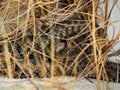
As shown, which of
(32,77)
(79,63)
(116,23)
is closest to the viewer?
(32,77)

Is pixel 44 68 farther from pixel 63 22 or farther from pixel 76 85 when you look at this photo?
pixel 63 22

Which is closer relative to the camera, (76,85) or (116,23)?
(76,85)

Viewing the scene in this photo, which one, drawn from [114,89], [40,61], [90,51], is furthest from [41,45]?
[114,89]

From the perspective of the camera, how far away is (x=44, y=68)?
4.26ft

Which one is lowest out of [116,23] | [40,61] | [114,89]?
[114,89]

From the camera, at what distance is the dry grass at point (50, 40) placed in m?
1.32

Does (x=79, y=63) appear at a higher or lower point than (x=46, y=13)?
lower

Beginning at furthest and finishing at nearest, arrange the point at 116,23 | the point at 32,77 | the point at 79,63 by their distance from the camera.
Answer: the point at 116,23, the point at 79,63, the point at 32,77

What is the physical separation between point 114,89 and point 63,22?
329mm

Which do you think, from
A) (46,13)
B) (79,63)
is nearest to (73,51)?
(79,63)

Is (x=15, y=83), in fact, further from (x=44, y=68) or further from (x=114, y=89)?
(x=114, y=89)

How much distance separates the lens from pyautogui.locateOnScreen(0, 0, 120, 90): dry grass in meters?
1.32

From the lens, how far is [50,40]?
Answer: 1.39 m

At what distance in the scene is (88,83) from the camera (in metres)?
1.33
